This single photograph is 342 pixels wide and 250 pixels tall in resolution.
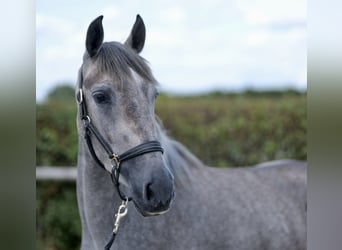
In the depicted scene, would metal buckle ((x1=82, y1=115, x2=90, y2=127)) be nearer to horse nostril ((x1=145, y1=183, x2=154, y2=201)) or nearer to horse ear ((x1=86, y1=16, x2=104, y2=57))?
horse ear ((x1=86, y1=16, x2=104, y2=57))

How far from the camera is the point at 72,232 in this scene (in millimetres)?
2934

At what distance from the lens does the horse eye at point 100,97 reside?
1551 mm

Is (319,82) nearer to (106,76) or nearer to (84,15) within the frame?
(106,76)

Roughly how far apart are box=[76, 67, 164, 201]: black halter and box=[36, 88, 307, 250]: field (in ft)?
4.50

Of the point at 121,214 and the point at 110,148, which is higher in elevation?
the point at 110,148

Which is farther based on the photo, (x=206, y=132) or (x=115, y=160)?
(x=206, y=132)

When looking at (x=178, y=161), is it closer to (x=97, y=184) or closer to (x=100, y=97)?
(x=97, y=184)

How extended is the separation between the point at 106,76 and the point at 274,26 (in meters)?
1.37

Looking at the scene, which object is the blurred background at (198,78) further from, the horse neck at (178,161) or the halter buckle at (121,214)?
the halter buckle at (121,214)

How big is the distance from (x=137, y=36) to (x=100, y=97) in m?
0.34

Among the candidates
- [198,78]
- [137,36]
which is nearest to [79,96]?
[137,36]

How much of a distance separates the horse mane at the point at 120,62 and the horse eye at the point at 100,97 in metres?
0.08

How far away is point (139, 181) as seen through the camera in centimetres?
145

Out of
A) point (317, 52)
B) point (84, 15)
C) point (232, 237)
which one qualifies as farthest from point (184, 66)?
point (317, 52)
